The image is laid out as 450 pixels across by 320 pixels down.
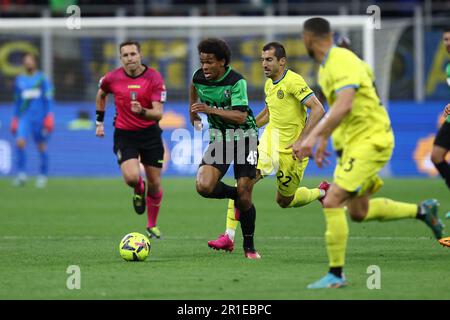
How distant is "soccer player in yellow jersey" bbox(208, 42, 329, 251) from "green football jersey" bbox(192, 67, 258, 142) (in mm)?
822

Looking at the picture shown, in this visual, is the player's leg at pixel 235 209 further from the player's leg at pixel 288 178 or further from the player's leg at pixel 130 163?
the player's leg at pixel 130 163

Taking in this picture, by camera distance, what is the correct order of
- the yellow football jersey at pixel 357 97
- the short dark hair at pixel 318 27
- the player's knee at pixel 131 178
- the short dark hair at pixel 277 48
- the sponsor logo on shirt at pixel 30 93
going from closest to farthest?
the yellow football jersey at pixel 357 97 → the short dark hair at pixel 318 27 → the short dark hair at pixel 277 48 → the player's knee at pixel 131 178 → the sponsor logo on shirt at pixel 30 93

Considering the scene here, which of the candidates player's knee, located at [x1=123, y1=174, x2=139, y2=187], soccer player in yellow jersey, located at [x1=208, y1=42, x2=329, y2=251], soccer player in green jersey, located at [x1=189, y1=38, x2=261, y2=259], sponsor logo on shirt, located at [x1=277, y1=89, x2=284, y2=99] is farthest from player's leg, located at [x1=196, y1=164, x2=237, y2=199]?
player's knee, located at [x1=123, y1=174, x2=139, y2=187]

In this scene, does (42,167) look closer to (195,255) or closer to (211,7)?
(211,7)

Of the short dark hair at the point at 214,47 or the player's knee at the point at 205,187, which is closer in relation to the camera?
the short dark hair at the point at 214,47

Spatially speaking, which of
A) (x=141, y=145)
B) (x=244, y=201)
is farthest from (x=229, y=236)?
(x=141, y=145)

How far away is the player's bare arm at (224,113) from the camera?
33.6 feet

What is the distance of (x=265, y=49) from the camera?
1148cm

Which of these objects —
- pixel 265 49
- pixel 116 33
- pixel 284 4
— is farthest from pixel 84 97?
pixel 265 49

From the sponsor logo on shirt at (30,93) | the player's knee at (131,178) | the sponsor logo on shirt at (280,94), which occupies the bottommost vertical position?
the player's knee at (131,178)

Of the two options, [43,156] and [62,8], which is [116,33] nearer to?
[62,8]

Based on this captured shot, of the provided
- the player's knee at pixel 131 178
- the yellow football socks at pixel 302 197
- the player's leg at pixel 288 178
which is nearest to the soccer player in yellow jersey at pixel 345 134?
the player's leg at pixel 288 178

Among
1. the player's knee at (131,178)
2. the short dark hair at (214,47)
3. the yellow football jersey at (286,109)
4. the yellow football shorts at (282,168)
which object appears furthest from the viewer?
the player's knee at (131,178)
